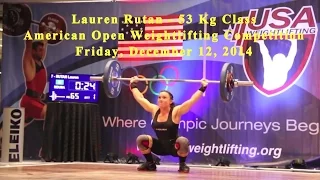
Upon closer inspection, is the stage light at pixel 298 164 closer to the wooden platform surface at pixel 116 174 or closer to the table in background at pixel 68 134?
the wooden platform surface at pixel 116 174

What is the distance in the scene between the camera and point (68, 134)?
25.3ft

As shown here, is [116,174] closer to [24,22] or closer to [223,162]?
[223,162]

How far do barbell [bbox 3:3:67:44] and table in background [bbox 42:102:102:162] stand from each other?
1.33 m

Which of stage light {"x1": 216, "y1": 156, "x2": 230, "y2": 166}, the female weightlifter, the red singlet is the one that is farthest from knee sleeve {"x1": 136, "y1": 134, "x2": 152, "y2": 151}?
the red singlet

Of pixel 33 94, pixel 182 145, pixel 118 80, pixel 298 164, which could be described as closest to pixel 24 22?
pixel 33 94

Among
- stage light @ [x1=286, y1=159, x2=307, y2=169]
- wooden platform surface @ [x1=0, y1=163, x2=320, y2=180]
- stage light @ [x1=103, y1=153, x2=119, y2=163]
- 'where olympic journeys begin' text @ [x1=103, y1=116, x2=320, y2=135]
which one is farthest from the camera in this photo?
stage light @ [x1=103, y1=153, x2=119, y2=163]

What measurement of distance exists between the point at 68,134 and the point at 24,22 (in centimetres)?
209

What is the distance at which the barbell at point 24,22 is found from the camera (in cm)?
850

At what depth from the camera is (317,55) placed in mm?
7301

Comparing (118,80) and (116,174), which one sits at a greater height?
(118,80)

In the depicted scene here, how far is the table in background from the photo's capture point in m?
7.67

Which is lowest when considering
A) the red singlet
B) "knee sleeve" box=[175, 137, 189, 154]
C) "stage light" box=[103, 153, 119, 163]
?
"stage light" box=[103, 153, 119, 163]

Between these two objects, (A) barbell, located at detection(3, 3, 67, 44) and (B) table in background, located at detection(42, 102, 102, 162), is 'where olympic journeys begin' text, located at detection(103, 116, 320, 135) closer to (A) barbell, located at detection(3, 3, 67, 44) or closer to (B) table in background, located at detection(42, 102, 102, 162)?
(B) table in background, located at detection(42, 102, 102, 162)

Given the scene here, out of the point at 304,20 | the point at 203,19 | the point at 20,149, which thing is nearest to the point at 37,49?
the point at 20,149
